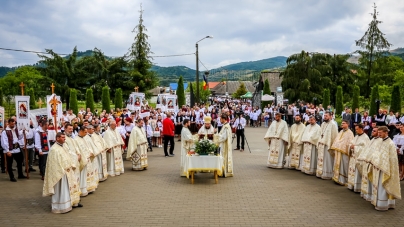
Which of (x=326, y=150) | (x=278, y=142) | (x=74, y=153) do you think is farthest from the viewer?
(x=278, y=142)

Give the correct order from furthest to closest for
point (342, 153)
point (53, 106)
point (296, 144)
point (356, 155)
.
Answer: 1. point (296, 144)
2. point (53, 106)
3. point (342, 153)
4. point (356, 155)

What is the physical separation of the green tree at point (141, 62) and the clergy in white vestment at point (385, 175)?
33.5 meters

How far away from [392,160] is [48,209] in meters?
7.78

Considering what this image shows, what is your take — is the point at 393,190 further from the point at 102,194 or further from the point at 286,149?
the point at 102,194

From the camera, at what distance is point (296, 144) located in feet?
45.1

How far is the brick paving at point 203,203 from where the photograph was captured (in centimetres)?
813

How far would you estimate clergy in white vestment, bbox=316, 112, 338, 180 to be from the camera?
1216 centimetres

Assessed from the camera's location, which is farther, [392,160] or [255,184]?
[255,184]

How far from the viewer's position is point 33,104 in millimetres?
33469

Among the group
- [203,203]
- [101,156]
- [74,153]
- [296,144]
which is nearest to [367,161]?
[203,203]

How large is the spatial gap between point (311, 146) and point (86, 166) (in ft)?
23.4

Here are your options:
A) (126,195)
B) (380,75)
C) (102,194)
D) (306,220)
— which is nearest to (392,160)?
(306,220)

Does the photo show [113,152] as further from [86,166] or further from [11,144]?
[11,144]

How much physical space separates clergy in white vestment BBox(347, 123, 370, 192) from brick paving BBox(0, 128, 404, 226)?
259 millimetres
